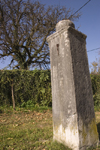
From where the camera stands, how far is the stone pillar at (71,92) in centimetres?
213

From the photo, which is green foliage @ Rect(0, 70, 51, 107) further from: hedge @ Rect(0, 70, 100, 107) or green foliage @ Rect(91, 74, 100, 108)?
green foliage @ Rect(91, 74, 100, 108)

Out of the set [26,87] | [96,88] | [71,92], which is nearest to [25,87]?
[26,87]

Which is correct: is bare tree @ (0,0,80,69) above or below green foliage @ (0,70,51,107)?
above

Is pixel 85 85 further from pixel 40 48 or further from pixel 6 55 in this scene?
pixel 6 55

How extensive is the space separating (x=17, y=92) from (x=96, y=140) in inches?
189

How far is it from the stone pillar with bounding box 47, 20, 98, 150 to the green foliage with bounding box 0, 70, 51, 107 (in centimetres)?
388

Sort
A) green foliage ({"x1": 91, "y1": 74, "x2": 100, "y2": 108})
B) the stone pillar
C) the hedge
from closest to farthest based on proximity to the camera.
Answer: the stone pillar, the hedge, green foliage ({"x1": 91, "y1": 74, "x2": 100, "y2": 108})

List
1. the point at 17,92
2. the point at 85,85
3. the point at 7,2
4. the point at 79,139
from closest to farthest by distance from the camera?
the point at 79,139 → the point at 85,85 → the point at 17,92 → the point at 7,2

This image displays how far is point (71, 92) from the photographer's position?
219cm

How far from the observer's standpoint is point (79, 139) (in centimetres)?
205

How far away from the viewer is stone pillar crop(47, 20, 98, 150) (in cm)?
213

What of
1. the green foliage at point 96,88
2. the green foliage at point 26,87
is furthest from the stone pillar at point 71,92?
the green foliage at point 96,88

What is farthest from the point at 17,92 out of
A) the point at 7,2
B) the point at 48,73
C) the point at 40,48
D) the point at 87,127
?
the point at 7,2

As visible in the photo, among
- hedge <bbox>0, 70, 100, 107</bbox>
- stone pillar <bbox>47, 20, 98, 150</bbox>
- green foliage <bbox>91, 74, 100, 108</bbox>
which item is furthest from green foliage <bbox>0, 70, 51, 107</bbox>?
stone pillar <bbox>47, 20, 98, 150</bbox>
